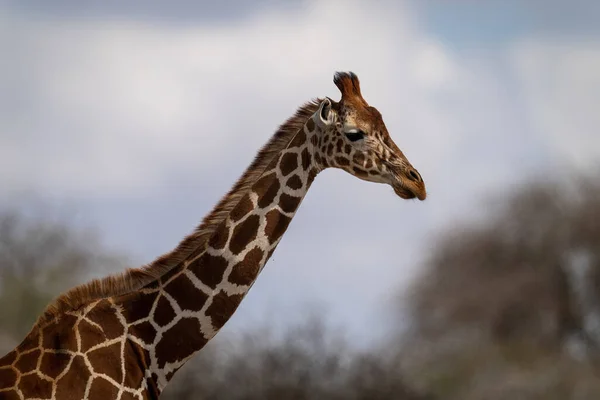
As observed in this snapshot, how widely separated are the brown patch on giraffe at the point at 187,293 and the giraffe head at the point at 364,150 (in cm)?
129

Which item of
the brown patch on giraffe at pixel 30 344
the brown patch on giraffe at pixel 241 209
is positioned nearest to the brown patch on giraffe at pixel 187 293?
the brown patch on giraffe at pixel 241 209

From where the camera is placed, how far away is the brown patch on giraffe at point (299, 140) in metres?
10.9

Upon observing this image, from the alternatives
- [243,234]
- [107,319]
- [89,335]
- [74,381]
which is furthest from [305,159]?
[74,381]

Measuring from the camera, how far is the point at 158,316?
10492 mm

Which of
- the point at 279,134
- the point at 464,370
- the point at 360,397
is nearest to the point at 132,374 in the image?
the point at 279,134

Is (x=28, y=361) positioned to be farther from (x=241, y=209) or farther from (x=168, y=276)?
(x=241, y=209)

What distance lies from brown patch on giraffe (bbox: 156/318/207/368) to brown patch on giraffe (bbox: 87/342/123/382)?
1.07 ft

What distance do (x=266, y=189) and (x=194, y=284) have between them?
2.98 feet

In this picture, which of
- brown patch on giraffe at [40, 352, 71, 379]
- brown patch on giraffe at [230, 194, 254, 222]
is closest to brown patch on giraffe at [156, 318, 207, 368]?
brown patch on giraffe at [40, 352, 71, 379]

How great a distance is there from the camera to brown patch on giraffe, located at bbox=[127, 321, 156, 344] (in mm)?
10445

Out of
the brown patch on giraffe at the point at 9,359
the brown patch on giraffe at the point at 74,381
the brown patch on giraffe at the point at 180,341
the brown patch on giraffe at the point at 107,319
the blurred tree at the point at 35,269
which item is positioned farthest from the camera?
the blurred tree at the point at 35,269

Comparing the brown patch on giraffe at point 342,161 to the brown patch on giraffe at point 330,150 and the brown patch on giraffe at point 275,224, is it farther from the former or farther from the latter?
the brown patch on giraffe at point 275,224

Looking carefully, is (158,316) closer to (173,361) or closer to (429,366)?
(173,361)

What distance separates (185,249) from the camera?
35.0 feet
